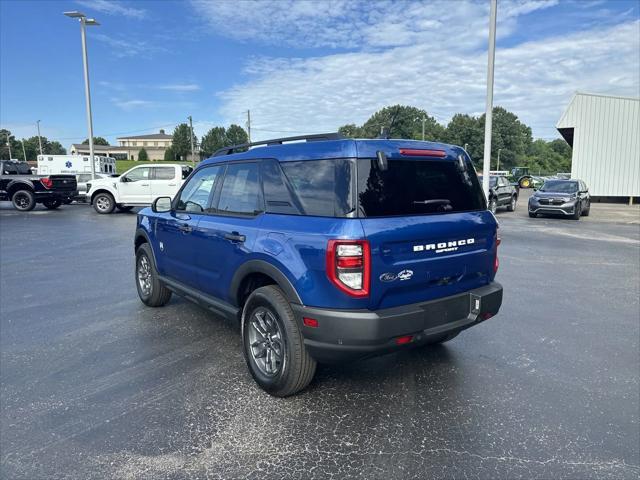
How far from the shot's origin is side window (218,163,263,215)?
3730 millimetres

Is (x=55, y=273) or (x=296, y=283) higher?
(x=296, y=283)

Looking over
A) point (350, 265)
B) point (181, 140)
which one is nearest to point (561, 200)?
point (350, 265)

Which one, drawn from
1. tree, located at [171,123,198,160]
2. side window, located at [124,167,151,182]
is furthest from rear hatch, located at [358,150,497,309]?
tree, located at [171,123,198,160]

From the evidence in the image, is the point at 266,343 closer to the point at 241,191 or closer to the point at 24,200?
the point at 241,191

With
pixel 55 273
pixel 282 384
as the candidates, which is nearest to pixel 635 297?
pixel 282 384

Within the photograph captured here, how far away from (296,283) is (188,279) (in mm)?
1861

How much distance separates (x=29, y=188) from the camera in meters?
18.5

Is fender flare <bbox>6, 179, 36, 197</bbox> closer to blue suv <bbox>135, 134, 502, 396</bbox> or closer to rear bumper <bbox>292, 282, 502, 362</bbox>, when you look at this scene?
blue suv <bbox>135, 134, 502, 396</bbox>

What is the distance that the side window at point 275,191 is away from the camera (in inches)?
133

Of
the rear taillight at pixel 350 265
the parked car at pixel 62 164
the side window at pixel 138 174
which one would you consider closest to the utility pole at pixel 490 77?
the rear taillight at pixel 350 265

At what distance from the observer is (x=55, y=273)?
7668 mm

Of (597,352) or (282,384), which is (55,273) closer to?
(282,384)

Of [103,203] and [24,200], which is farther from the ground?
[24,200]

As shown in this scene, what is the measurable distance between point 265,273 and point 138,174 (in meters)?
15.9
